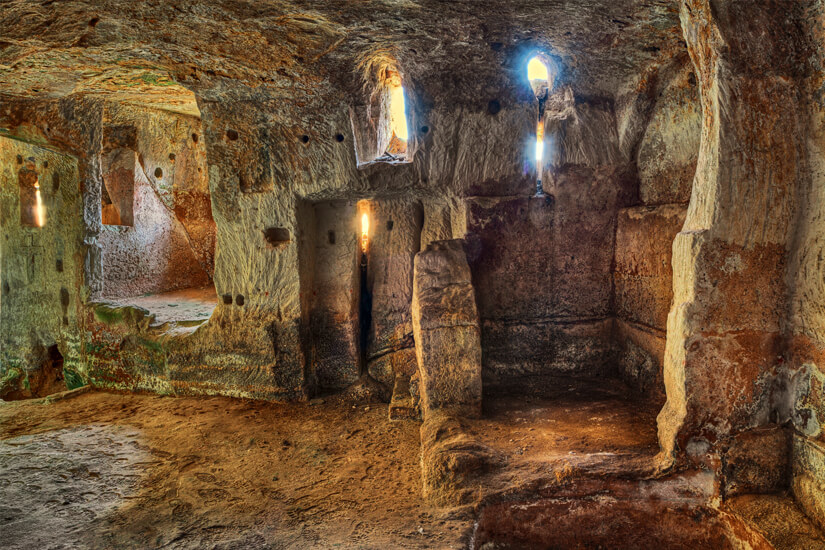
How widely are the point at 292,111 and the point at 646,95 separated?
3.16 m

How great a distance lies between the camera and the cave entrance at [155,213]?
6641 millimetres

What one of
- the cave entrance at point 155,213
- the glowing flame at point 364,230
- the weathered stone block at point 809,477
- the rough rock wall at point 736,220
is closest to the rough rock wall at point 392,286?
the glowing flame at point 364,230

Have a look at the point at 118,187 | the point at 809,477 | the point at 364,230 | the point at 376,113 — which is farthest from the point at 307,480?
the point at 118,187

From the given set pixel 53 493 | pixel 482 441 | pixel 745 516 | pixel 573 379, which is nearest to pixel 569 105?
pixel 573 379

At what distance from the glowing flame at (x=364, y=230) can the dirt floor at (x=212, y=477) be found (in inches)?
68.2

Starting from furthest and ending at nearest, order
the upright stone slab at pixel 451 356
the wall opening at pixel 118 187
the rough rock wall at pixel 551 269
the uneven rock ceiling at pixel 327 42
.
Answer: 1. the wall opening at pixel 118 187
2. the rough rock wall at pixel 551 269
3. the upright stone slab at pixel 451 356
4. the uneven rock ceiling at pixel 327 42

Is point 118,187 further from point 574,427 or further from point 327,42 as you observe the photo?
point 574,427

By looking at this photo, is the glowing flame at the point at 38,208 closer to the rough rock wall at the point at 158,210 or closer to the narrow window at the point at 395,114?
the rough rock wall at the point at 158,210

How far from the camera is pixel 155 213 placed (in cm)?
740

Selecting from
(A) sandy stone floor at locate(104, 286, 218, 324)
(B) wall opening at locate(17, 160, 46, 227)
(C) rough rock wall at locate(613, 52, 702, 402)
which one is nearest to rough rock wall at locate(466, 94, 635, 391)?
(C) rough rock wall at locate(613, 52, 702, 402)

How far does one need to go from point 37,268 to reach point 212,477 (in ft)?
14.6

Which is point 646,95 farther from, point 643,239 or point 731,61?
point 731,61

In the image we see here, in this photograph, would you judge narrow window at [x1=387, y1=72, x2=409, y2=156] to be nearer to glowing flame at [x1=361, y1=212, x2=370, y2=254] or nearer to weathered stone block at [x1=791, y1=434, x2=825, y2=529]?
glowing flame at [x1=361, y1=212, x2=370, y2=254]

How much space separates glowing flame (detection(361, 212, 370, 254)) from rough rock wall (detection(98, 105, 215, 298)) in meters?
3.52
